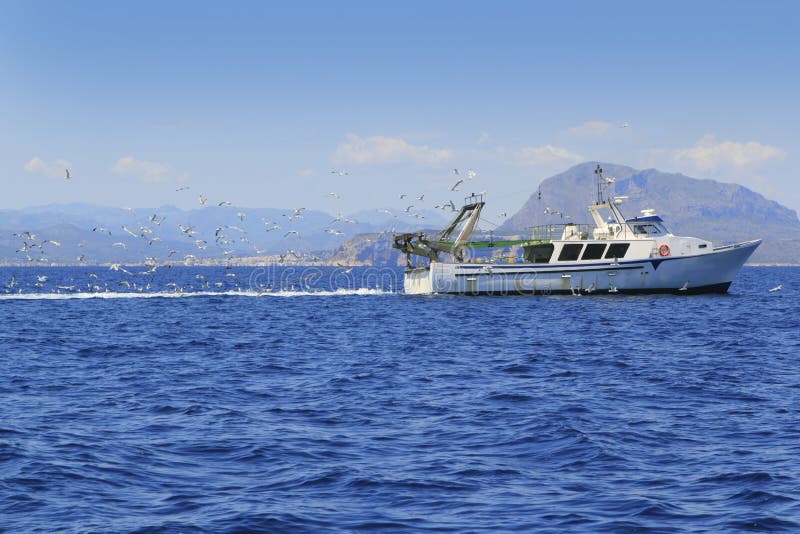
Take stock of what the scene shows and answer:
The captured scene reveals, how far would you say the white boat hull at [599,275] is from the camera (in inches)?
2499

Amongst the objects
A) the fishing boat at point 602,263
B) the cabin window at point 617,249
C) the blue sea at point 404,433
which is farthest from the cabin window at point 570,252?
the blue sea at point 404,433

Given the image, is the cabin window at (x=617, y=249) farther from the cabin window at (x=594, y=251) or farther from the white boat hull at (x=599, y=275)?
the white boat hull at (x=599, y=275)

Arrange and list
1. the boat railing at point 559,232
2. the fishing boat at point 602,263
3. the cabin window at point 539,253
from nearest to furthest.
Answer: the fishing boat at point 602,263 → the boat railing at point 559,232 → the cabin window at point 539,253

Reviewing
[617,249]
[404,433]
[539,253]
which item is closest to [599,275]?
[617,249]

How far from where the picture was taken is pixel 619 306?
57.1 meters

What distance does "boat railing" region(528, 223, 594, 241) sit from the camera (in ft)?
214

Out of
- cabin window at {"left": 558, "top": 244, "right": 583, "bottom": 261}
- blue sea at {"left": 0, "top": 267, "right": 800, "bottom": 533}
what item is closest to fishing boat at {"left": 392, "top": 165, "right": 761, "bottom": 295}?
cabin window at {"left": 558, "top": 244, "right": 583, "bottom": 261}

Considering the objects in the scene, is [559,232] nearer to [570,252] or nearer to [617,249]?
[570,252]

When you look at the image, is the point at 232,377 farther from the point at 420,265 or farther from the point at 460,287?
the point at 420,265

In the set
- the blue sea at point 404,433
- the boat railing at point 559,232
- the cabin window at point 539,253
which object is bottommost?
the blue sea at point 404,433

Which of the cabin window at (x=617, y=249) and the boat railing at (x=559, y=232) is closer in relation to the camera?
the cabin window at (x=617, y=249)

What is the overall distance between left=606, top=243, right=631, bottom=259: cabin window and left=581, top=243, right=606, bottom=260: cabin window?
1.76 ft

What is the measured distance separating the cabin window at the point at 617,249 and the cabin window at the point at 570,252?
2296mm

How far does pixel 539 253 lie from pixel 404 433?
48407 mm
